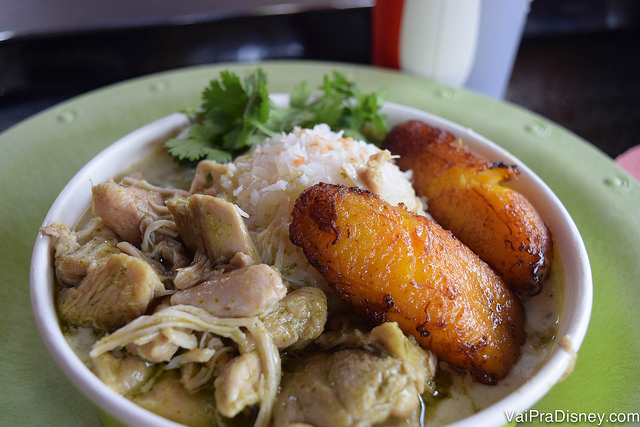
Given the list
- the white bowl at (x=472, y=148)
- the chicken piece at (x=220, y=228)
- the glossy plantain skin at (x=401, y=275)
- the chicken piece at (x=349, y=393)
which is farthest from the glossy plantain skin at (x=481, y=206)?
the chicken piece at (x=220, y=228)

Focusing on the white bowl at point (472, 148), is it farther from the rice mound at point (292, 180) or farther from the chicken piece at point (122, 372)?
the rice mound at point (292, 180)

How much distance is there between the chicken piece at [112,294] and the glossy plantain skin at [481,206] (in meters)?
0.88

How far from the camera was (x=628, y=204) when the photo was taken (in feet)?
6.26

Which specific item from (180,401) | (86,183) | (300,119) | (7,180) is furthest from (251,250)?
(7,180)

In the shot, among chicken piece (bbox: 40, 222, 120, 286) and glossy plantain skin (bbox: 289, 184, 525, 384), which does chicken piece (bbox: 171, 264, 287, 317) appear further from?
chicken piece (bbox: 40, 222, 120, 286)

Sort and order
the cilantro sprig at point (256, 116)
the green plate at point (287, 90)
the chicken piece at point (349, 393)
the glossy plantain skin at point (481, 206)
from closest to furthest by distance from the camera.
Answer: the chicken piece at point (349, 393) < the green plate at point (287, 90) < the glossy plantain skin at point (481, 206) < the cilantro sprig at point (256, 116)

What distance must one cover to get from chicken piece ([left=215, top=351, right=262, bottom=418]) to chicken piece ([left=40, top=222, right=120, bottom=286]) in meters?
0.46

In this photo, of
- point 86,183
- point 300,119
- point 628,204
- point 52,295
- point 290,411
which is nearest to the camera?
point 290,411

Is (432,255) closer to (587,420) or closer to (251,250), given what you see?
(251,250)

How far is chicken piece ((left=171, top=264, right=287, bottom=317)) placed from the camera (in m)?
1.22

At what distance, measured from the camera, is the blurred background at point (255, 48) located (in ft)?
8.95

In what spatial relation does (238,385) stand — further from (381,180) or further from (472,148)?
(472,148)

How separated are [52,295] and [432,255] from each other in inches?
37.4

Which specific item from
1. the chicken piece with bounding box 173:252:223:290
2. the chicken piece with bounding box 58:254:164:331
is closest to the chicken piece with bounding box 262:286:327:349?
the chicken piece with bounding box 173:252:223:290
